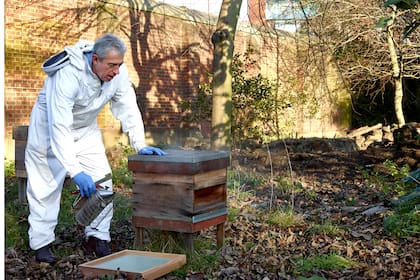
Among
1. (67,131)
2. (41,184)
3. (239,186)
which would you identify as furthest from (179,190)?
(239,186)

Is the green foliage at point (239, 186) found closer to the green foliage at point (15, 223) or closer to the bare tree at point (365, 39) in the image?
the green foliage at point (15, 223)

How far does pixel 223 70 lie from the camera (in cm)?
948

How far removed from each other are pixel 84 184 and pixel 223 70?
5721mm

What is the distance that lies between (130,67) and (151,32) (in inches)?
44.7

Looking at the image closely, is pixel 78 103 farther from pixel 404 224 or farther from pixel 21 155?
pixel 404 224

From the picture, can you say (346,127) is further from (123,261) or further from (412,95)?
(123,261)

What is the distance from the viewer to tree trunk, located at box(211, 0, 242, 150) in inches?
369

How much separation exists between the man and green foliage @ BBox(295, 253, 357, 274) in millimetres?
1458

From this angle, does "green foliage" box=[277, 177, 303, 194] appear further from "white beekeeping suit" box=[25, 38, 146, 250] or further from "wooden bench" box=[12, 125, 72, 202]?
"white beekeeping suit" box=[25, 38, 146, 250]

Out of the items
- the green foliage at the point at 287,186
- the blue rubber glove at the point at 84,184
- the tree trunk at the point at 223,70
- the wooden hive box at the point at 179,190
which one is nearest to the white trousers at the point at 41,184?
the blue rubber glove at the point at 84,184

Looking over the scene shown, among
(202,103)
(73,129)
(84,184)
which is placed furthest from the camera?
(202,103)

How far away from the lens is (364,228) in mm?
5844

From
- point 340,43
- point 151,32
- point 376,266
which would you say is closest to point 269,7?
point 340,43

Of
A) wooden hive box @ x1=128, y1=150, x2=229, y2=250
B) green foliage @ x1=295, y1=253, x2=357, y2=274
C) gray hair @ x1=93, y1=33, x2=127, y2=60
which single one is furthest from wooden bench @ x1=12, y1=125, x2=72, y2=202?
green foliage @ x1=295, y1=253, x2=357, y2=274
